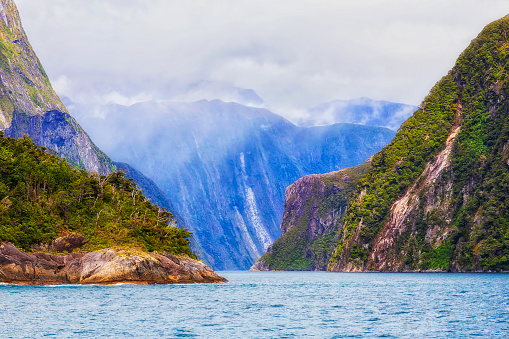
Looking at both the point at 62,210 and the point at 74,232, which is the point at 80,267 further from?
the point at 62,210

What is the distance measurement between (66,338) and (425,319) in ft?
119

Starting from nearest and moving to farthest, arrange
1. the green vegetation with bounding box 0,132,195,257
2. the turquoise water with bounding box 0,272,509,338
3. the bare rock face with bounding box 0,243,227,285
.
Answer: the turquoise water with bounding box 0,272,509,338
the bare rock face with bounding box 0,243,227,285
the green vegetation with bounding box 0,132,195,257

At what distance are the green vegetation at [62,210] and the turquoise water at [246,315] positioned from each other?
78.1 ft

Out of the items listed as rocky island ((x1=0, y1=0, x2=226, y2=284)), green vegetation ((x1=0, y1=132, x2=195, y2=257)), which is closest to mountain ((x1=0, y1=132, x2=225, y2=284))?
green vegetation ((x1=0, y1=132, x2=195, y2=257))

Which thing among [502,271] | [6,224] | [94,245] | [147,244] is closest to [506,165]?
[502,271]

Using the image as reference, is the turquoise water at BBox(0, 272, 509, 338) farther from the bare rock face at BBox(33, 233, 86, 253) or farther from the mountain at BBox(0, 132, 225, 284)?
the bare rock face at BBox(33, 233, 86, 253)

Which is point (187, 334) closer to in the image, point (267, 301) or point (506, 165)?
point (267, 301)

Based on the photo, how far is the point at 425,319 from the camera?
60.4 metres

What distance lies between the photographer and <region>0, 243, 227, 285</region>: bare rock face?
103 meters

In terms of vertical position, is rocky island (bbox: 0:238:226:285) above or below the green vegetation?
below

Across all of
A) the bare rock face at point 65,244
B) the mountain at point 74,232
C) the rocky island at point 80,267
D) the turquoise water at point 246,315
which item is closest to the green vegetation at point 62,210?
the mountain at point 74,232

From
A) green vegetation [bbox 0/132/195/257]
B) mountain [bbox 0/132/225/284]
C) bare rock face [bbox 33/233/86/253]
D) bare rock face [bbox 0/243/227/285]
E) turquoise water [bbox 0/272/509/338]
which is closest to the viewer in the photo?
turquoise water [bbox 0/272/509/338]

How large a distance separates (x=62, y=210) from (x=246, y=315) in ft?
244

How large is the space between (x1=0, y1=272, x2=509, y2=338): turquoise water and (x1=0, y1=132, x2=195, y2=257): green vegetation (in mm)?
23818
